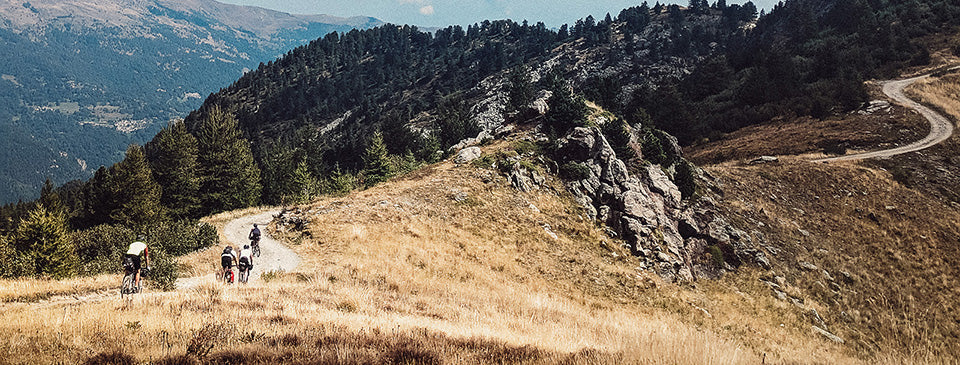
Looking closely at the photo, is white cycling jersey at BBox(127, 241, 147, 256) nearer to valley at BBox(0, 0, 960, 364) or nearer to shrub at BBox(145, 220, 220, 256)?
valley at BBox(0, 0, 960, 364)

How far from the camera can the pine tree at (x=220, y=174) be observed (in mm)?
47438

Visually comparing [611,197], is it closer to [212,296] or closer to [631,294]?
[631,294]

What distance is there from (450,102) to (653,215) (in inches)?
3501

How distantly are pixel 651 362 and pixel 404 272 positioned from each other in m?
13.4

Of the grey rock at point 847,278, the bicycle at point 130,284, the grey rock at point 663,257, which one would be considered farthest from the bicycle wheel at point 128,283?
the grey rock at point 847,278

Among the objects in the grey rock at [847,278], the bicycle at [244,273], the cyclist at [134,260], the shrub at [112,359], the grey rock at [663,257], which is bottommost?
the grey rock at [847,278]

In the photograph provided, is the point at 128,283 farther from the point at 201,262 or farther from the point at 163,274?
the point at 201,262

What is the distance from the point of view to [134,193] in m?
39.4

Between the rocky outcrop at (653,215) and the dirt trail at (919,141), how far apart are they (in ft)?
78.3

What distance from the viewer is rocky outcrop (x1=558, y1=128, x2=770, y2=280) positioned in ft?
94.3

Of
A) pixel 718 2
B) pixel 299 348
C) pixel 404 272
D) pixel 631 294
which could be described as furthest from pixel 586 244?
pixel 718 2

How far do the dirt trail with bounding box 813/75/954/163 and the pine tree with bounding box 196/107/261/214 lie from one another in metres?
66.1

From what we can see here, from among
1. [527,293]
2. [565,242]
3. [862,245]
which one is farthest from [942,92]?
[527,293]

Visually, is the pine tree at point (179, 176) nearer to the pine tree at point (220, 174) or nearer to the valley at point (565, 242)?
the valley at point (565, 242)
